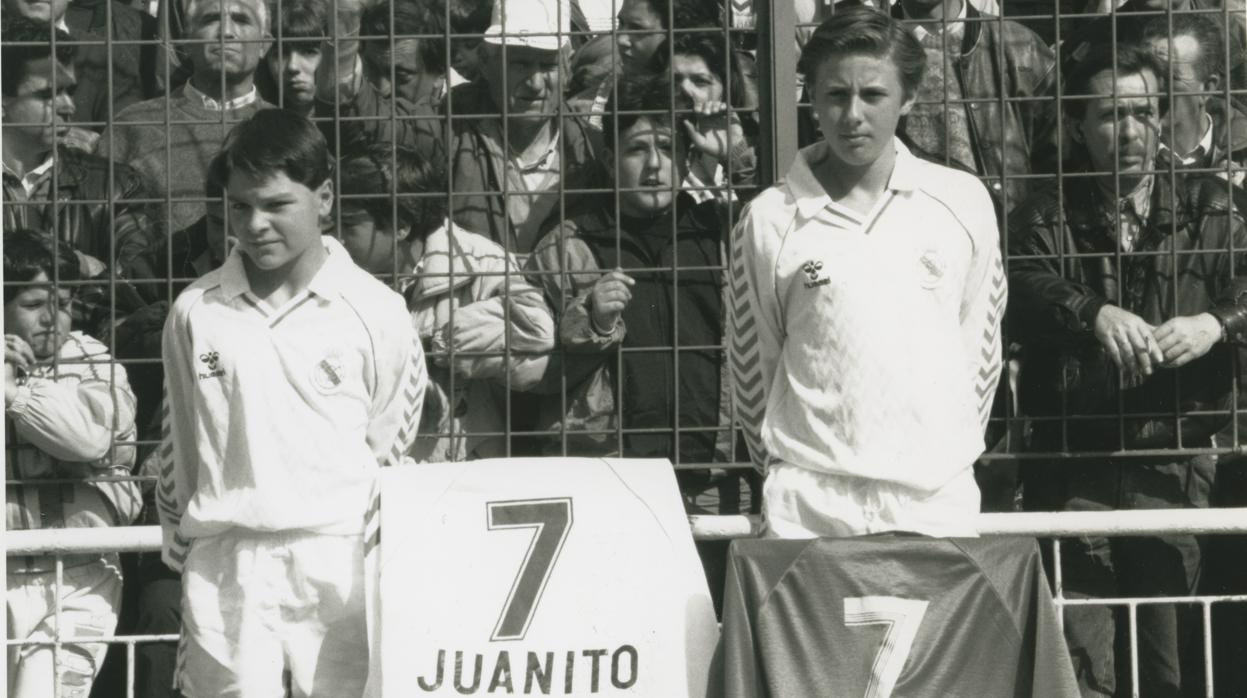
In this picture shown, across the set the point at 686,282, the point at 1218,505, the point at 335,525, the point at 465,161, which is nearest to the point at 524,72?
the point at 465,161

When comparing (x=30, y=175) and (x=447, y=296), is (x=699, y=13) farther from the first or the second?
(x=30, y=175)

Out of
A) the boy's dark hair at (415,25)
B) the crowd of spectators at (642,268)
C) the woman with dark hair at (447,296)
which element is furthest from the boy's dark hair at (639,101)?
the boy's dark hair at (415,25)

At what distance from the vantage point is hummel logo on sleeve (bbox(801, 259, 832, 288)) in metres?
4.86

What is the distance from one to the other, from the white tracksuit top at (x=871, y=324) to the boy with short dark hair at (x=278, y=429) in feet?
2.73

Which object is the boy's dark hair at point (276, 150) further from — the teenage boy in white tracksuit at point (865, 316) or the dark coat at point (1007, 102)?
the dark coat at point (1007, 102)

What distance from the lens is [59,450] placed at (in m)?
5.76

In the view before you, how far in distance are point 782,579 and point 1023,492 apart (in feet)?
4.98

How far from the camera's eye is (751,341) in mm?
5094

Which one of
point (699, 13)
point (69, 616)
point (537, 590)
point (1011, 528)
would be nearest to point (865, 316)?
point (1011, 528)

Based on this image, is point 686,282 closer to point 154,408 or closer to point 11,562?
point 154,408

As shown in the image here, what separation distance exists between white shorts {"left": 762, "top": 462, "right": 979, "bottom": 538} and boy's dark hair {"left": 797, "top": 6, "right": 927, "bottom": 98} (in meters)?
0.92

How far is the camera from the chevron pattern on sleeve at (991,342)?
5.06 metres

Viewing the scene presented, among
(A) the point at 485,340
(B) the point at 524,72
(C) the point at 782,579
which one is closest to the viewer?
(C) the point at 782,579

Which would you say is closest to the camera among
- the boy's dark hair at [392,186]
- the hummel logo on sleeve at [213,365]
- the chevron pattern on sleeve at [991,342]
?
the hummel logo on sleeve at [213,365]
